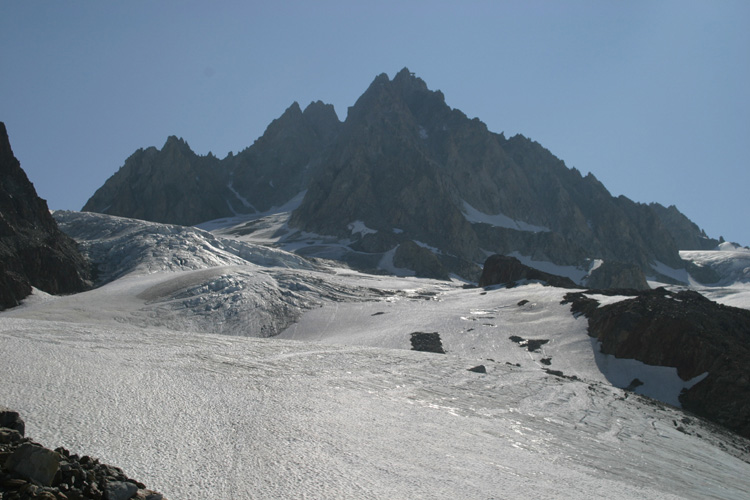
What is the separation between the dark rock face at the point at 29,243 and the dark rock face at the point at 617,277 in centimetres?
11596

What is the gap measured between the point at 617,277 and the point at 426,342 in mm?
110200

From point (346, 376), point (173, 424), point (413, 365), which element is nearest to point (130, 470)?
point (173, 424)

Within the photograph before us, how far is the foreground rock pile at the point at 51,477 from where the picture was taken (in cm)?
850

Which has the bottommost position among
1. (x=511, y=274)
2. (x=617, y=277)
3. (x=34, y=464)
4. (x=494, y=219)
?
(x=34, y=464)

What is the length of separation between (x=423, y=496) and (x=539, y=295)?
4419 centimetres

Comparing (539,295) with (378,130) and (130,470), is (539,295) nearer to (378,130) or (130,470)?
(130,470)

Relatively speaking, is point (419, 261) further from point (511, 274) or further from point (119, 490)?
point (119, 490)

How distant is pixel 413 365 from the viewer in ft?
103

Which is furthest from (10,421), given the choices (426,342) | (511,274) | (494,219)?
(494,219)

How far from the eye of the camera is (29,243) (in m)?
63.2

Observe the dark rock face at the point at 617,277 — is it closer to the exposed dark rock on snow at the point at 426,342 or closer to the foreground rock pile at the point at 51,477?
the exposed dark rock on snow at the point at 426,342

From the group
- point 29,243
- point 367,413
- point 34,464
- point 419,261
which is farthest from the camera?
point 419,261

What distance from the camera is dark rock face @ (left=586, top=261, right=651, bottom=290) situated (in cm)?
13750

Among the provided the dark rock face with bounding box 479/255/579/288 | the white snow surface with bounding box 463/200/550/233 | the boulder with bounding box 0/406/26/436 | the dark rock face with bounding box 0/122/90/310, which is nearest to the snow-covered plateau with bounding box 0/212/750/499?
the boulder with bounding box 0/406/26/436
